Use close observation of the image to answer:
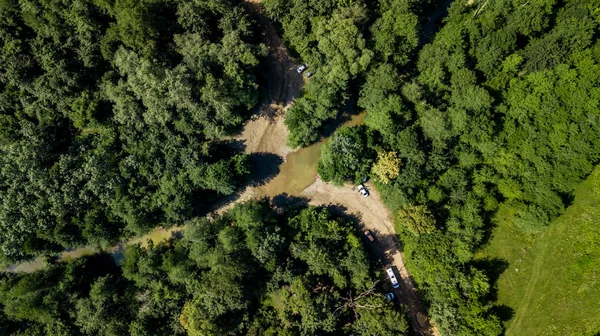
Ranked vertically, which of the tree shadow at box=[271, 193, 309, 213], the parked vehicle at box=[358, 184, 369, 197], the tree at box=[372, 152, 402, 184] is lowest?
the tree shadow at box=[271, 193, 309, 213]

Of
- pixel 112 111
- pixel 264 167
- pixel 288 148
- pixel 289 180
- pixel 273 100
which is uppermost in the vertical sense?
pixel 273 100

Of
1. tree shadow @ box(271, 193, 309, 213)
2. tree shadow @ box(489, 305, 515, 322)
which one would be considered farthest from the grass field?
tree shadow @ box(271, 193, 309, 213)

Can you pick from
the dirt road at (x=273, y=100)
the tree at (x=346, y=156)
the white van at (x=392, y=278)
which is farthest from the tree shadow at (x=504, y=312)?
the dirt road at (x=273, y=100)

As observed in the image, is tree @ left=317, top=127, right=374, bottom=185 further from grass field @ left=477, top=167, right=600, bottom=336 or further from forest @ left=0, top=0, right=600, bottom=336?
grass field @ left=477, top=167, right=600, bottom=336

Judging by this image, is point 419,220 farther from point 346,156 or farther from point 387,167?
point 346,156

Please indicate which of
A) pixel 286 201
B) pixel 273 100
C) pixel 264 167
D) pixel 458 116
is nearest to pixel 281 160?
pixel 264 167

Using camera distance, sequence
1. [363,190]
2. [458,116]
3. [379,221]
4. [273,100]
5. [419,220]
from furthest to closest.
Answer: [273,100], [379,221], [363,190], [419,220], [458,116]

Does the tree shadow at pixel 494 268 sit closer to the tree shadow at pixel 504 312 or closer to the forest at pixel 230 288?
the tree shadow at pixel 504 312
